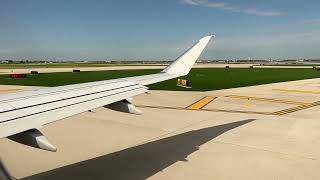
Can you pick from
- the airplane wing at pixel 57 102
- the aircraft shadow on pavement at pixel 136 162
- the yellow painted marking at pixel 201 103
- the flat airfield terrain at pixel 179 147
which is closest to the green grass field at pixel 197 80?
the yellow painted marking at pixel 201 103

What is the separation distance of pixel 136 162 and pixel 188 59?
427cm

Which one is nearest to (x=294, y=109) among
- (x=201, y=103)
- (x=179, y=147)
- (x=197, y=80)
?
(x=201, y=103)

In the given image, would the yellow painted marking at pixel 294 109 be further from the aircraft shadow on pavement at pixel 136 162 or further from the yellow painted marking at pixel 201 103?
the aircraft shadow on pavement at pixel 136 162

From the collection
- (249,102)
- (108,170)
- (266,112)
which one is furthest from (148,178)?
(249,102)

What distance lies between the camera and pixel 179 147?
1453 cm

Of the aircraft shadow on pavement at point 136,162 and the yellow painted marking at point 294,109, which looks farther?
the yellow painted marking at point 294,109

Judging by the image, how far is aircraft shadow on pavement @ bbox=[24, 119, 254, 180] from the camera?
36.4 ft

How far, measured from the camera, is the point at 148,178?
35.7ft

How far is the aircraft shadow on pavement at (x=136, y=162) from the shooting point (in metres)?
11.1

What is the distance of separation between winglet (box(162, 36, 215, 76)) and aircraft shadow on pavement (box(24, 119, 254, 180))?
3.43 metres

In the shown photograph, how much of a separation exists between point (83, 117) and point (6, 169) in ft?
34.1

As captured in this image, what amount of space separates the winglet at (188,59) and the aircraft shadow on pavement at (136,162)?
3428 mm

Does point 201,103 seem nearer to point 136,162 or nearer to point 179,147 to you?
point 179,147

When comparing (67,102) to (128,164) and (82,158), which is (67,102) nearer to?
(128,164)
